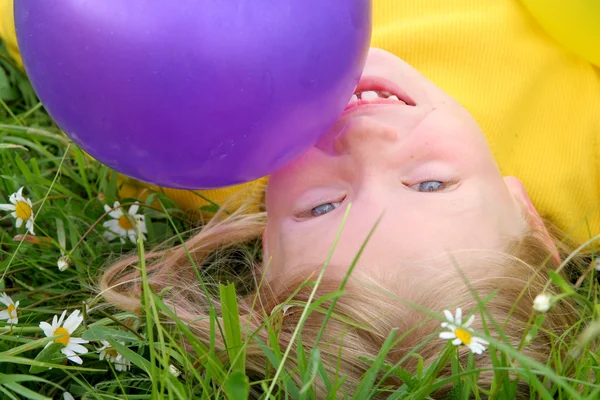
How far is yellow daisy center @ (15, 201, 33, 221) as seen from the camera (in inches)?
76.5

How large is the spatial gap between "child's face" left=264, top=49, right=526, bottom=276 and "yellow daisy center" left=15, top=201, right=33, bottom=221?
613 mm

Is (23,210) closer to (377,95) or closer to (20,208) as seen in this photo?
(20,208)

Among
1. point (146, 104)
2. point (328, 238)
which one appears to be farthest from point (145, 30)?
point (328, 238)

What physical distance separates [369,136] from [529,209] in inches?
22.2

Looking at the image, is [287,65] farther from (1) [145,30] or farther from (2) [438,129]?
(2) [438,129]

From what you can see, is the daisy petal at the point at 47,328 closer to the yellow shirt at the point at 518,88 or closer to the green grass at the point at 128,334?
the green grass at the point at 128,334

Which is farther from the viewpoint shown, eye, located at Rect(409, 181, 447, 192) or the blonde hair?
eye, located at Rect(409, 181, 447, 192)

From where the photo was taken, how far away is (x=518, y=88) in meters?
2.33

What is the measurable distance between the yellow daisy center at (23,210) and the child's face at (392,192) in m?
0.61

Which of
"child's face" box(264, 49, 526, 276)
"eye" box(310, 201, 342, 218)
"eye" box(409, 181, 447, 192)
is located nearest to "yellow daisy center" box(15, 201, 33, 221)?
"child's face" box(264, 49, 526, 276)

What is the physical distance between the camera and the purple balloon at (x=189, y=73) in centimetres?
136

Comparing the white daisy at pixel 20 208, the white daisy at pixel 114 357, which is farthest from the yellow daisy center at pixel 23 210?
the white daisy at pixel 114 357

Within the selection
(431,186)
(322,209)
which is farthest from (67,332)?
(431,186)

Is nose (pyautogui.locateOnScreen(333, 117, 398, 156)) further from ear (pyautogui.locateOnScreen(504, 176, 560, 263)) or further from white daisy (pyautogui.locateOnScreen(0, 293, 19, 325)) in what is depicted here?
white daisy (pyautogui.locateOnScreen(0, 293, 19, 325))
